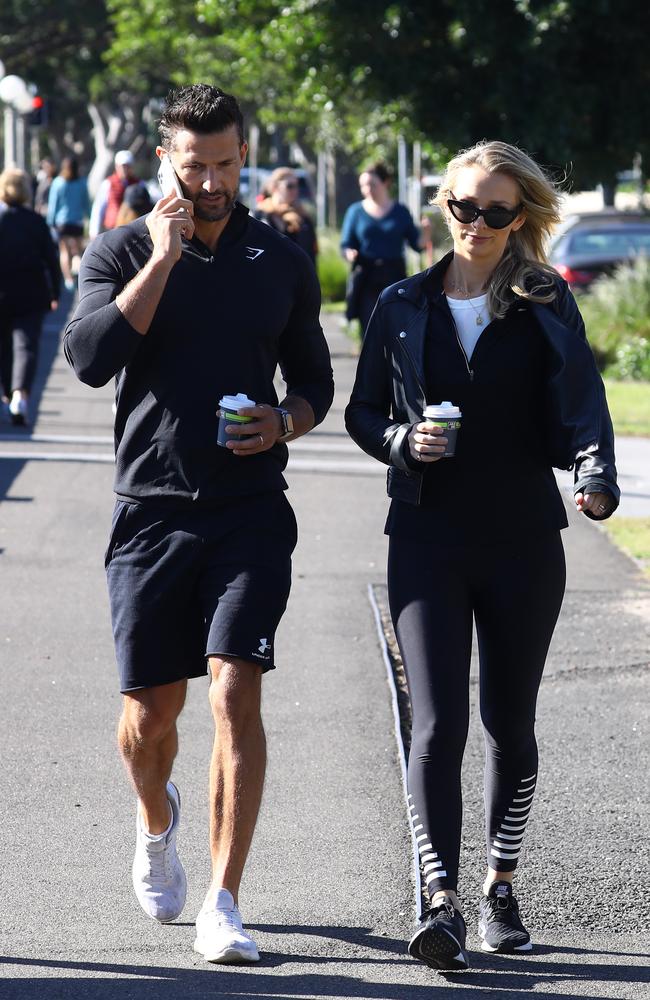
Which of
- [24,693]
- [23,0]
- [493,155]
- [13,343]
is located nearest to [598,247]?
[13,343]

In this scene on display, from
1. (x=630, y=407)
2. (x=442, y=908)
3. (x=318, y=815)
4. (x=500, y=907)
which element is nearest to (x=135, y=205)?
(x=630, y=407)

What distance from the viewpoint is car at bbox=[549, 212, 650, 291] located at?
19672 mm

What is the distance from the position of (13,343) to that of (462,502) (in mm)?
9723

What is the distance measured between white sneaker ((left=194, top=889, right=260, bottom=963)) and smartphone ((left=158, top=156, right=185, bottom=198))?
173cm

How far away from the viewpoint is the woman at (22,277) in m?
12.8

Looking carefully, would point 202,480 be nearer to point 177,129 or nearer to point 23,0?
point 177,129

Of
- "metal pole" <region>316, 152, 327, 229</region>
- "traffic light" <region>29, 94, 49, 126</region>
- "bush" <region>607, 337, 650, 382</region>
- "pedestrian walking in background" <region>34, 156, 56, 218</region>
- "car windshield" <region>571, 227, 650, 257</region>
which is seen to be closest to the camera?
"bush" <region>607, 337, 650, 382</region>

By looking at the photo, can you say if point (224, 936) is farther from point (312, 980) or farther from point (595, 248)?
point (595, 248)

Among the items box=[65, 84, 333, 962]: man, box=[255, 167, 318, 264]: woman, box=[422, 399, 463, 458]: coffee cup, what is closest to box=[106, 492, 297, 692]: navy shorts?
box=[65, 84, 333, 962]: man

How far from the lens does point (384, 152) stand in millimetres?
34844

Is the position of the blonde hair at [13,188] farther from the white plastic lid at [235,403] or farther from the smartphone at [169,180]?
the white plastic lid at [235,403]

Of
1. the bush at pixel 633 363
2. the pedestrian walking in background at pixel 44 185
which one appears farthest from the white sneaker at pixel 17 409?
the pedestrian walking in background at pixel 44 185

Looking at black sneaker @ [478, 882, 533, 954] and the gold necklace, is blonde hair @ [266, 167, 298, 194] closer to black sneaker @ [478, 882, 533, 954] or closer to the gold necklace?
the gold necklace

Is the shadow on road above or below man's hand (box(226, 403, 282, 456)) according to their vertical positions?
below
